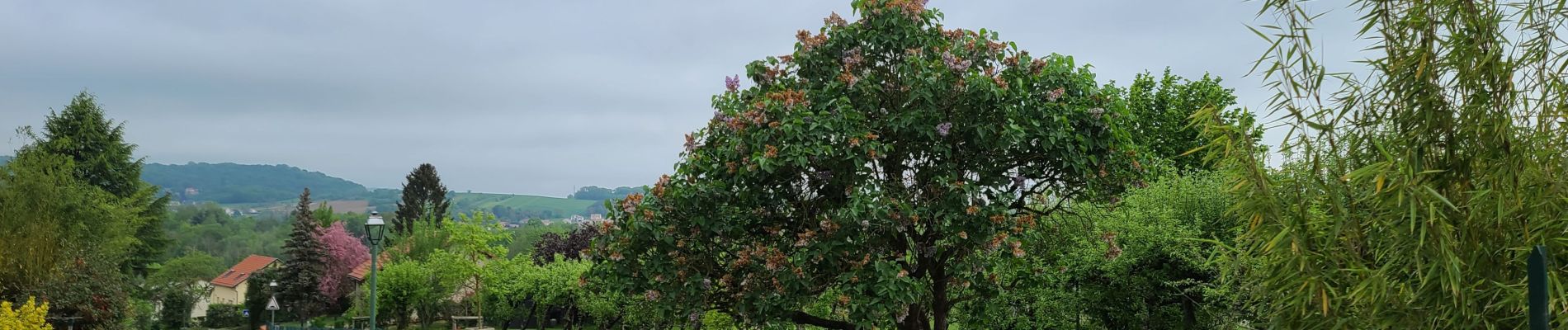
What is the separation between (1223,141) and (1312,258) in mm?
744

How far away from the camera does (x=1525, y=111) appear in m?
4.10

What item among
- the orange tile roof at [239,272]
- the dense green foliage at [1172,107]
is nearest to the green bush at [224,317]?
the orange tile roof at [239,272]

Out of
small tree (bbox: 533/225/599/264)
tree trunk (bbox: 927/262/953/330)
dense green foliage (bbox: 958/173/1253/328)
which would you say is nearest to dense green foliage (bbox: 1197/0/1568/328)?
tree trunk (bbox: 927/262/953/330)

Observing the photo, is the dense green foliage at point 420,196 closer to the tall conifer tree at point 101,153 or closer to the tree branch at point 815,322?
the tall conifer tree at point 101,153

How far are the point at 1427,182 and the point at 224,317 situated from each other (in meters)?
58.1

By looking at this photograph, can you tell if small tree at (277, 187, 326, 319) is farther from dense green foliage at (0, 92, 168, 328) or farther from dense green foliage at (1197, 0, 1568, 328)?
dense green foliage at (1197, 0, 1568, 328)

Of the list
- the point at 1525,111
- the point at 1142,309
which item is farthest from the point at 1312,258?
the point at 1142,309

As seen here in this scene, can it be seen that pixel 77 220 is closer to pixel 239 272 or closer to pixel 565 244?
pixel 565 244

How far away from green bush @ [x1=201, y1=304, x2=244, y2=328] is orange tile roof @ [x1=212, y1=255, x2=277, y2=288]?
1557 cm

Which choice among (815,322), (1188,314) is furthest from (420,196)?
(815,322)

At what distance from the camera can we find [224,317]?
5247 centimetres

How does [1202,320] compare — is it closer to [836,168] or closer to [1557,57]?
[836,168]

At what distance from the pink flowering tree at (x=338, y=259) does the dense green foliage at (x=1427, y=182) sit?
4944 cm

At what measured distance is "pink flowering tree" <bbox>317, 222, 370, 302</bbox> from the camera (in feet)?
160
